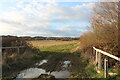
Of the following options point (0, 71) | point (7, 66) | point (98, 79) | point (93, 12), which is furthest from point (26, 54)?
point (98, 79)

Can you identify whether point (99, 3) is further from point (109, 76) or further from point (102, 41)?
point (109, 76)

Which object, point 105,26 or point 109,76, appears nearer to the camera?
point 109,76

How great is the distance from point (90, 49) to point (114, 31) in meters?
5.00

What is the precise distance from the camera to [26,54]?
752 inches

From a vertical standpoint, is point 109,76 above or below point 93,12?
below

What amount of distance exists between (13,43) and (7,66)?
6.78 m

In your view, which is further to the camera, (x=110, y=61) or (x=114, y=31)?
(x=114, y=31)

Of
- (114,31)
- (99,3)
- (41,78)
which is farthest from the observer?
(99,3)

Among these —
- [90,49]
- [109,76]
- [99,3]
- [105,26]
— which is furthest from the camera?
[90,49]

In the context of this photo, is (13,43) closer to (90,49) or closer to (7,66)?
(7,66)

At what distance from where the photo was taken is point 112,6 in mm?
12422

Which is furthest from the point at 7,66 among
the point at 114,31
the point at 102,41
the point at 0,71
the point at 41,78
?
the point at 114,31

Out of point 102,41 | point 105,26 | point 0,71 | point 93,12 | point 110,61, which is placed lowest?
point 0,71

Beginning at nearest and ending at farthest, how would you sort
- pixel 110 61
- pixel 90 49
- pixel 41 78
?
pixel 41 78, pixel 110 61, pixel 90 49
